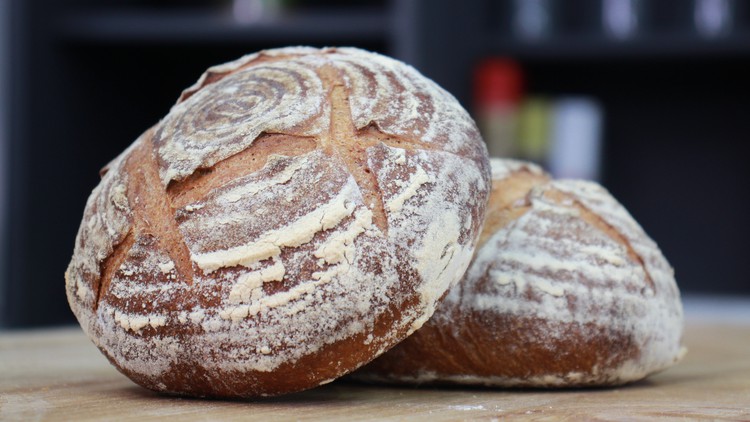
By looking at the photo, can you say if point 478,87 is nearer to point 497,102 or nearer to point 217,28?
point 497,102

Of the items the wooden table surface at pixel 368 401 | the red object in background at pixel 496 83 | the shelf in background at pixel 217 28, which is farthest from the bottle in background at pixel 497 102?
the wooden table surface at pixel 368 401

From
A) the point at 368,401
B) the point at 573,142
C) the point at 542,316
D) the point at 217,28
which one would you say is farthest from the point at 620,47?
the point at 368,401

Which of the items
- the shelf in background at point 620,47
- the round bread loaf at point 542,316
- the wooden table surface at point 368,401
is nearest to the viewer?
the wooden table surface at point 368,401

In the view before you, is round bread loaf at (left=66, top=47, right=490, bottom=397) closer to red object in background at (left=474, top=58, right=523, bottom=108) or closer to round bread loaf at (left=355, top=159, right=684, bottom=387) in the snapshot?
round bread loaf at (left=355, top=159, right=684, bottom=387)

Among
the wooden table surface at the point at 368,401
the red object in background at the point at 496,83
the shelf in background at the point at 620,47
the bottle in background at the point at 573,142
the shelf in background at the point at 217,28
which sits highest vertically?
the shelf in background at the point at 217,28

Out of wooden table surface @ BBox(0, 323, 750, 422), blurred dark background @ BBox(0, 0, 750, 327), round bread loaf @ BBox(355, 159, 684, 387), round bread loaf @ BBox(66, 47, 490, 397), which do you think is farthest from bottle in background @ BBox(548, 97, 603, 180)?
round bread loaf @ BBox(66, 47, 490, 397)

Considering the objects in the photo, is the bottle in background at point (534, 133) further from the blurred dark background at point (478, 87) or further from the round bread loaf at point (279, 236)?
the round bread loaf at point (279, 236)

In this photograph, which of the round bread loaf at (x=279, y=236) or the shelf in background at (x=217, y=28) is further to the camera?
the shelf in background at (x=217, y=28)
